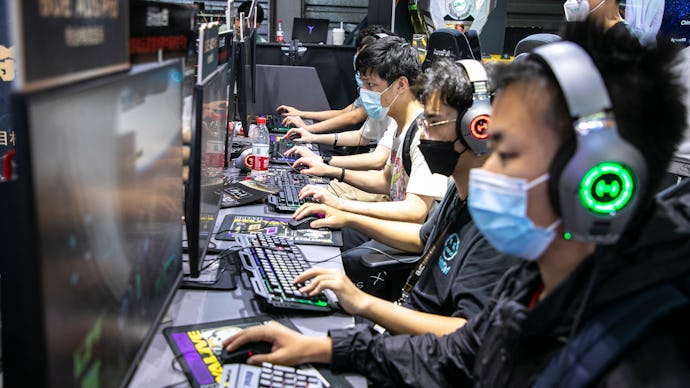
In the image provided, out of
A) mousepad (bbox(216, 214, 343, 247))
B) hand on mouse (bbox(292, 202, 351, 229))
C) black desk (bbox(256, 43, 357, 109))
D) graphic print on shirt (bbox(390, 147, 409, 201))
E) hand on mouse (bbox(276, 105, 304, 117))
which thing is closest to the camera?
mousepad (bbox(216, 214, 343, 247))

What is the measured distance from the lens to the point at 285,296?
1.54 meters

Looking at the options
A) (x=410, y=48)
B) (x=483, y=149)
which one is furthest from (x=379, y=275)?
(x=410, y=48)

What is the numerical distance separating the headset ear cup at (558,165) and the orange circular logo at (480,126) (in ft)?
2.66

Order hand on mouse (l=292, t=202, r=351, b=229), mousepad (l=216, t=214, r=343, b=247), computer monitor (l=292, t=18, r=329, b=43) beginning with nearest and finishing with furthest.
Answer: mousepad (l=216, t=214, r=343, b=247) < hand on mouse (l=292, t=202, r=351, b=229) < computer monitor (l=292, t=18, r=329, b=43)

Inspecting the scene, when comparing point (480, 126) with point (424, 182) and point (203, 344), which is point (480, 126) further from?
point (203, 344)

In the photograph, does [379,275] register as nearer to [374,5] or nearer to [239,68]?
[239,68]

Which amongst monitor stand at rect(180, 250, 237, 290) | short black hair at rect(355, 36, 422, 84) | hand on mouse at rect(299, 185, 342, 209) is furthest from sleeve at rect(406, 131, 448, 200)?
monitor stand at rect(180, 250, 237, 290)

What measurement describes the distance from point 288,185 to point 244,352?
5.00ft

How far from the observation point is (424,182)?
246 cm

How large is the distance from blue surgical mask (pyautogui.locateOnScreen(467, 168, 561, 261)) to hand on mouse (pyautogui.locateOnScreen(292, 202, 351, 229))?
1.15 meters

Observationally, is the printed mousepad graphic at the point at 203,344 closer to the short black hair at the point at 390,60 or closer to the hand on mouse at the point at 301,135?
A: the short black hair at the point at 390,60

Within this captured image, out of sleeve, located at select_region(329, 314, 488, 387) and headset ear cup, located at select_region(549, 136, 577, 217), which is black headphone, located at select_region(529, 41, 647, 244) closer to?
headset ear cup, located at select_region(549, 136, 577, 217)

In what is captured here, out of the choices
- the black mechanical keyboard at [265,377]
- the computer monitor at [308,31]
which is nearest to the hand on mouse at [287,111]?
the computer monitor at [308,31]

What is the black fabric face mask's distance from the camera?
186cm
